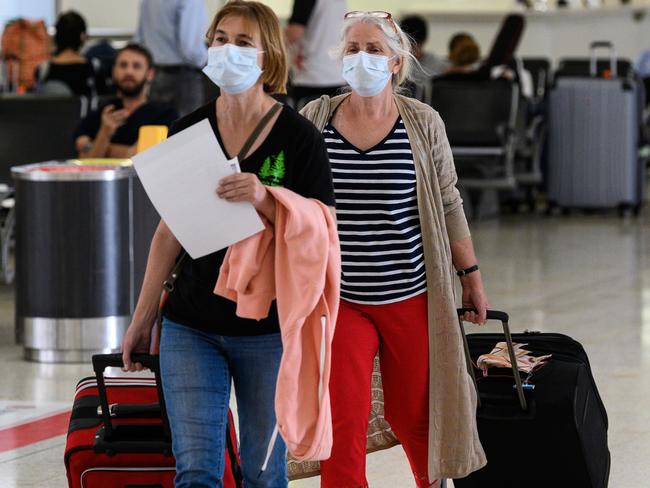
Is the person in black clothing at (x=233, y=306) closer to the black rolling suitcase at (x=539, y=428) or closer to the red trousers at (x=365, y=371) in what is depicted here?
the red trousers at (x=365, y=371)

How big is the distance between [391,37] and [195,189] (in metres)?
0.93

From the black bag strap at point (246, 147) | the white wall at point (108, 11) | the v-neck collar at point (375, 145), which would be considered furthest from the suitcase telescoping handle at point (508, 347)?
the white wall at point (108, 11)

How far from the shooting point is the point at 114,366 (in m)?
3.33

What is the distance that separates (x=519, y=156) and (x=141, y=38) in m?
4.45

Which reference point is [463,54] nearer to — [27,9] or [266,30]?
[27,9]

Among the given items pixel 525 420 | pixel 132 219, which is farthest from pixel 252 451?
pixel 132 219

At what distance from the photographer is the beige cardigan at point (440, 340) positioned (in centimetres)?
357

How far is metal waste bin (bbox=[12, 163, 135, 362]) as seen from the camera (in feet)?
21.3

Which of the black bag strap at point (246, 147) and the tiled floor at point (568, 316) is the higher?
the black bag strap at point (246, 147)

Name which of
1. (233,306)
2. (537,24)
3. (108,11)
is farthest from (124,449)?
(537,24)

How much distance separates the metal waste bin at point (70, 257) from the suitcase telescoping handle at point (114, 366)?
3119 millimetres

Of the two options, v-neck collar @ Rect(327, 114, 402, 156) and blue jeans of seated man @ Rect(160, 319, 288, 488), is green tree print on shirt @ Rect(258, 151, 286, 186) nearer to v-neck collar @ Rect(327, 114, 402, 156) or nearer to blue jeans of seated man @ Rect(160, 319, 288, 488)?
blue jeans of seated man @ Rect(160, 319, 288, 488)

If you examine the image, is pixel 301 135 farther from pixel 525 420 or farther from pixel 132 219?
pixel 132 219

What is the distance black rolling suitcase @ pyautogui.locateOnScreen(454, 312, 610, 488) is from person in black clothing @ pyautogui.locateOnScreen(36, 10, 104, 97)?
27.1 ft
